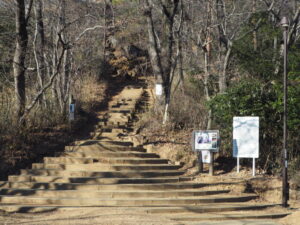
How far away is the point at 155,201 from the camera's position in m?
12.9

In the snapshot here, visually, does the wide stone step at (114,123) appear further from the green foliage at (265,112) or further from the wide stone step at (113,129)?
the green foliage at (265,112)

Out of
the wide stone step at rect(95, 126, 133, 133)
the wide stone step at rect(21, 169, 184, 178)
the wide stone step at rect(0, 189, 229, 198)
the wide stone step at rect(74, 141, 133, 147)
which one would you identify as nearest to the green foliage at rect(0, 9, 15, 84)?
the wide stone step at rect(95, 126, 133, 133)

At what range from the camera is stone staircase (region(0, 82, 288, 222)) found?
41.0ft

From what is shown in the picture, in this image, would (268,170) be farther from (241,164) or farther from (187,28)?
(187,28)

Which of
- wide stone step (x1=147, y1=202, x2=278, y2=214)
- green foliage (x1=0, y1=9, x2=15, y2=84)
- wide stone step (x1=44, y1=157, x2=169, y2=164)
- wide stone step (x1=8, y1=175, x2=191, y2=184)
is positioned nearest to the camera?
wide stone step (x1=147, y1=202, x2=278, y2=214)

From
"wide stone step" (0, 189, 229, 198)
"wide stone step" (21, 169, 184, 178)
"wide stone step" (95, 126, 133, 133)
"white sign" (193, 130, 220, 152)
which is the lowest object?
"wide stone step" (0, 189, 229, 198)

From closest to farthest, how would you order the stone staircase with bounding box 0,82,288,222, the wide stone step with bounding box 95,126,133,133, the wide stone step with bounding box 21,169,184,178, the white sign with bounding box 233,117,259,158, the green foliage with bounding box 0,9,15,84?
the stone staircase with bounding box 0,82,288,222, the wide stone step with bounding box 21,169,184,178, the white sign with bounding box 233,117,259,158, the wide stone step with bounding box 95,126,133,133, the green foliage with bounding box 0,9,15,84

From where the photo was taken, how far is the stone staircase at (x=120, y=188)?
12492 mm

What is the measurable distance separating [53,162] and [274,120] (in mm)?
7989

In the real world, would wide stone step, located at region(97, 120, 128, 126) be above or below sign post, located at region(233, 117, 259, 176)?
above

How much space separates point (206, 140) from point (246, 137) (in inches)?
52.4

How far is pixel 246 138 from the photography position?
15203 mm

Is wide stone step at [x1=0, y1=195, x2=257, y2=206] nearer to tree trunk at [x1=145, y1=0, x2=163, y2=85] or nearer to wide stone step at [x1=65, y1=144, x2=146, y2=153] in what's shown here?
wide stone step at [x1=65, y1=144, x2=146, y2=153]

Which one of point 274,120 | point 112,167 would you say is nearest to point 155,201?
point 112,167
